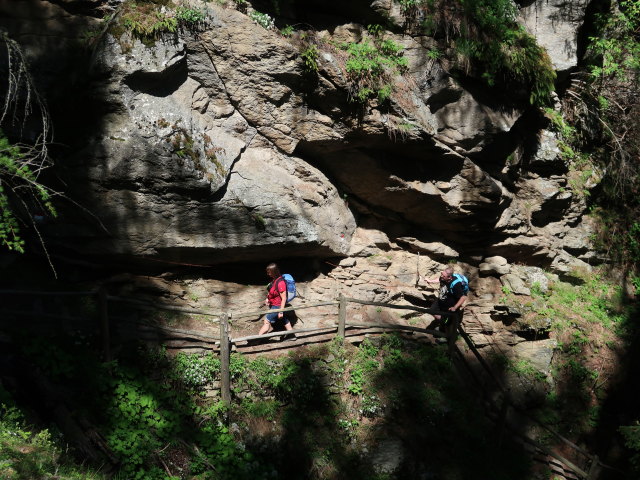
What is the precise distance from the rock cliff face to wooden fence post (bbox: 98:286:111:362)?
1.03 m

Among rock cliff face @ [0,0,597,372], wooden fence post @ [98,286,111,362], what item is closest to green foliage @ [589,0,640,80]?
rock cliff face @ [0,0,597,372]

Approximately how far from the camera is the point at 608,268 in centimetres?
1245

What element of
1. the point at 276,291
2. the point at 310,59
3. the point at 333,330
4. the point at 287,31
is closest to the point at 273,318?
the point at 276,291

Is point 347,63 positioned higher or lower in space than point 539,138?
higher

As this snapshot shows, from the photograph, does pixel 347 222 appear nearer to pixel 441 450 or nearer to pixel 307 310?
pixel 307 310

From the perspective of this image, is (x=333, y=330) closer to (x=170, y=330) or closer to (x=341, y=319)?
(x=341, y=319)

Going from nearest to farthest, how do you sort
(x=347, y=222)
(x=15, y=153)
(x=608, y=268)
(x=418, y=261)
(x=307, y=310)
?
1. (x=15, y=153)
2. (x=307, y=310)
3. (x=347, y=222)
4. (x=418, y=261)
5. (x=608, y=268)

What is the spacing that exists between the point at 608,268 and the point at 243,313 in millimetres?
9028

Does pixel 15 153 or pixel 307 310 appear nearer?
pixel 15 153

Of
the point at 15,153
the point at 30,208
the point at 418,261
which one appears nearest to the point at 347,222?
the point at 418,261

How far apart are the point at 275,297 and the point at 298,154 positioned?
2.77 metres

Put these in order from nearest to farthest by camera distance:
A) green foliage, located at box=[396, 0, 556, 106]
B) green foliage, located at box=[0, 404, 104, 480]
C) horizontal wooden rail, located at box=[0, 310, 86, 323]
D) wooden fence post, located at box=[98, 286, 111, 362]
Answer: green foliage, located at box=[0, 404, 104, 480], horizontal wooden rail, located at box=[0, 310, 86, 323], wooden fence post, located at box=[98, 286, 111, 362], green foliage, located at box=[396, 0, 556, 106]

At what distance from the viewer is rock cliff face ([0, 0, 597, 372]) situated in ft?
25.2

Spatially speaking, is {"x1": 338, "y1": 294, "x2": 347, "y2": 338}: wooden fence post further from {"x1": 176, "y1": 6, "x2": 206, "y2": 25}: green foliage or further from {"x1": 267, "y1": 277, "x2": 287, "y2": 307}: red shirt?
{"x1": 176, "y1": 6, "x2": 206, "y2": 25}: green foliage
